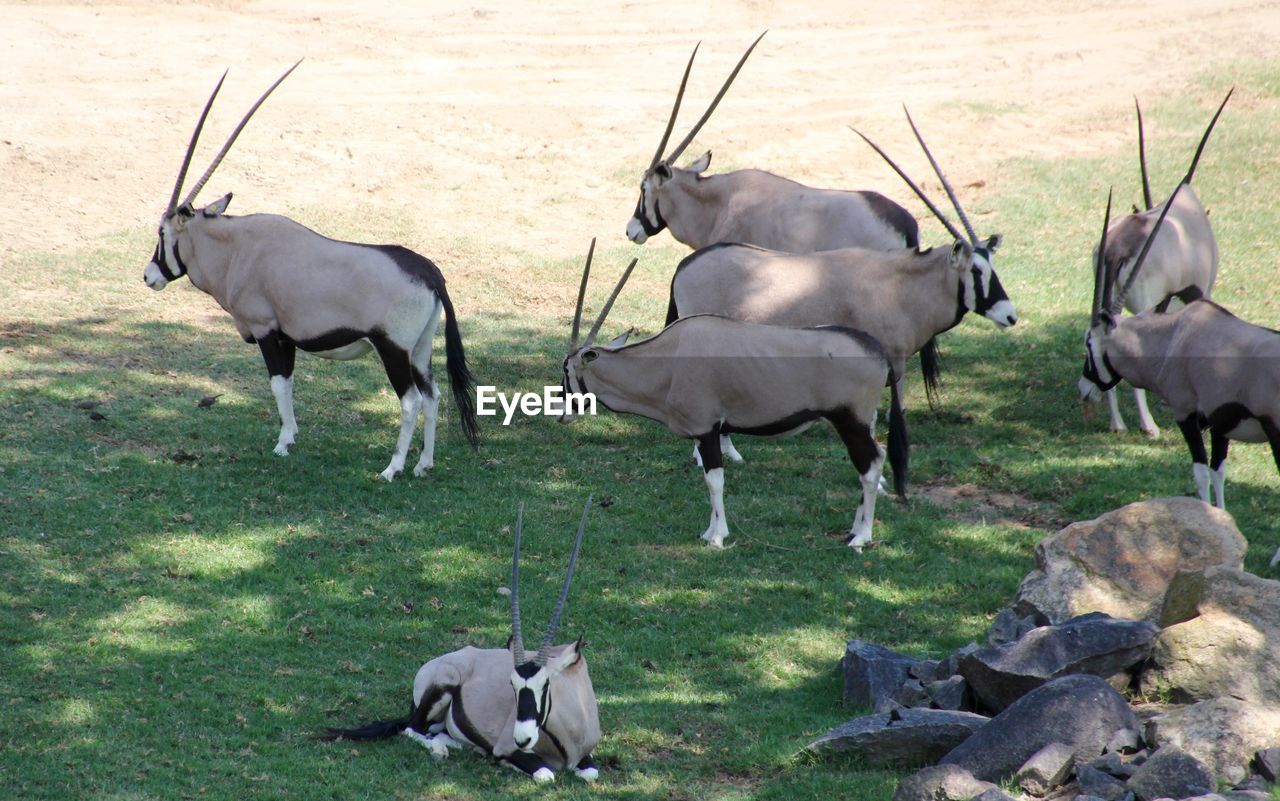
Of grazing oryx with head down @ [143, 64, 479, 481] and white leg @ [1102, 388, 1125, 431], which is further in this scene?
white leg @ [1102, 388, 1125, 431]

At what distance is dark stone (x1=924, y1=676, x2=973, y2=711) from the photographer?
25.2 ft

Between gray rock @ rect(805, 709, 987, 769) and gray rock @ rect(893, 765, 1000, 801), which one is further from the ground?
gray rock @ rect(893, 765, 1000, 801)

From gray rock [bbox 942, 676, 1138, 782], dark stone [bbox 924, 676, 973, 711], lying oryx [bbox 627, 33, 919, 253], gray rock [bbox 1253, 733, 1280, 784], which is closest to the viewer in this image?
gray rock [bbox 1253, 733, 1280, 784]

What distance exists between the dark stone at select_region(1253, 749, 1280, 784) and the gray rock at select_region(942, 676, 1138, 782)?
2.15 ft

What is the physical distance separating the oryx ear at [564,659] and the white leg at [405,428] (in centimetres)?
439

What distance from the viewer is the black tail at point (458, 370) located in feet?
36.6

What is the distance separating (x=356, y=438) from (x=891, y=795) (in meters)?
6.66

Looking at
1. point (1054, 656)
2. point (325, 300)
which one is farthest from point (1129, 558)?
point (325, 300)

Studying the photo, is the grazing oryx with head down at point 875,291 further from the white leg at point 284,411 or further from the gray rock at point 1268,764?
the gray rock at point 1268,764

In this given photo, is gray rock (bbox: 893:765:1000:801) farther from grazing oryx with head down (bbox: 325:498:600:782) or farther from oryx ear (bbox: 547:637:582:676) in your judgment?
oryx ear (bbox: 547:637:582:676)

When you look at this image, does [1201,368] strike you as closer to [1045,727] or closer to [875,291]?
[875,291]

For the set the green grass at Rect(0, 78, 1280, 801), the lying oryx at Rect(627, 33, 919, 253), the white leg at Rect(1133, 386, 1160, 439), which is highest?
the lying oryx at Rect(627, 33, 919, 253)

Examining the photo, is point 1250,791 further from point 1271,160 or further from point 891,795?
point 1271,160

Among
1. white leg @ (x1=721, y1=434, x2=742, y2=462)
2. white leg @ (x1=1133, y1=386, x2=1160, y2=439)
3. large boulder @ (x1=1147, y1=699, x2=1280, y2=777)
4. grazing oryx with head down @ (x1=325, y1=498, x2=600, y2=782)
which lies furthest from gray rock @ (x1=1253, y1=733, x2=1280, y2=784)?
white leg @ (x1=1133, y1=386, x2=1160, y2=439)
